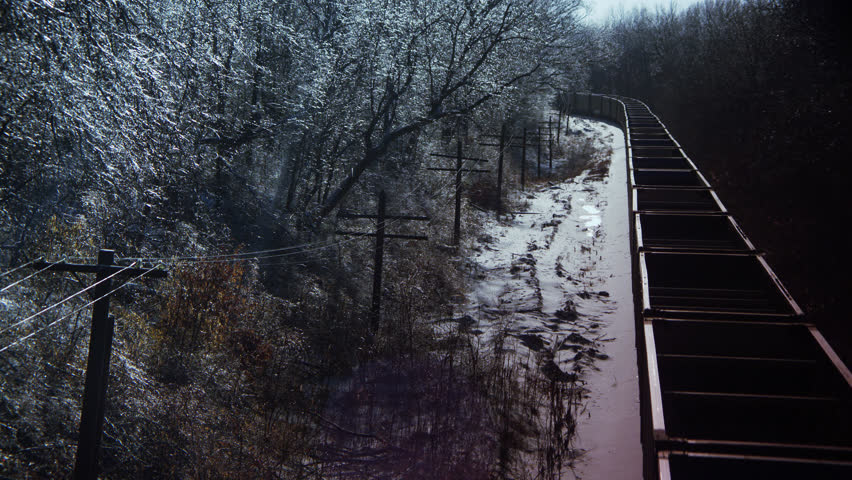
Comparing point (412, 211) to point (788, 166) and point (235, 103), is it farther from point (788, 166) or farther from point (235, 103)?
point (788, 166)

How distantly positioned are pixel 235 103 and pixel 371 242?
13.4ft

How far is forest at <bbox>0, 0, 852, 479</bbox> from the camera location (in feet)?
21.6

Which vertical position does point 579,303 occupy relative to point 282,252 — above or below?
below

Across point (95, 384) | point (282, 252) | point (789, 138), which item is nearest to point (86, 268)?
point (95, 384)

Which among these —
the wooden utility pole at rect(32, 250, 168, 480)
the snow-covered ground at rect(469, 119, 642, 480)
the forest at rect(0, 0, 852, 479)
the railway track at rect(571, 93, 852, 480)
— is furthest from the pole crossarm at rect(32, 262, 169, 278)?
the snow-covered ground at rect(469, 119, 642, 480)

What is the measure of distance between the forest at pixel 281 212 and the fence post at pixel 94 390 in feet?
0.74

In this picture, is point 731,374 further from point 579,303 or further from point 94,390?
point 579,303

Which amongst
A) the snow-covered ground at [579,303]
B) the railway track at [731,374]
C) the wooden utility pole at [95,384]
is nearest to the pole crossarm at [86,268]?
the wooden utility pole at [95,384]

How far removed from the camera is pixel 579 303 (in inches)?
576

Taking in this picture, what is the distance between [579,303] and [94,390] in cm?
1086

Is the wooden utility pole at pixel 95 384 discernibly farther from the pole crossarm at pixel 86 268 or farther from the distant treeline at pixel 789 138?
the distant treeline at pixel 789 138

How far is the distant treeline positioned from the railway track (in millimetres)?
1654

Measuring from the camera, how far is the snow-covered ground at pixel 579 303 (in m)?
9.08

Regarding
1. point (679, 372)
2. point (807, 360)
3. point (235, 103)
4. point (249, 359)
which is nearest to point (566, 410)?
point (679, 372)
